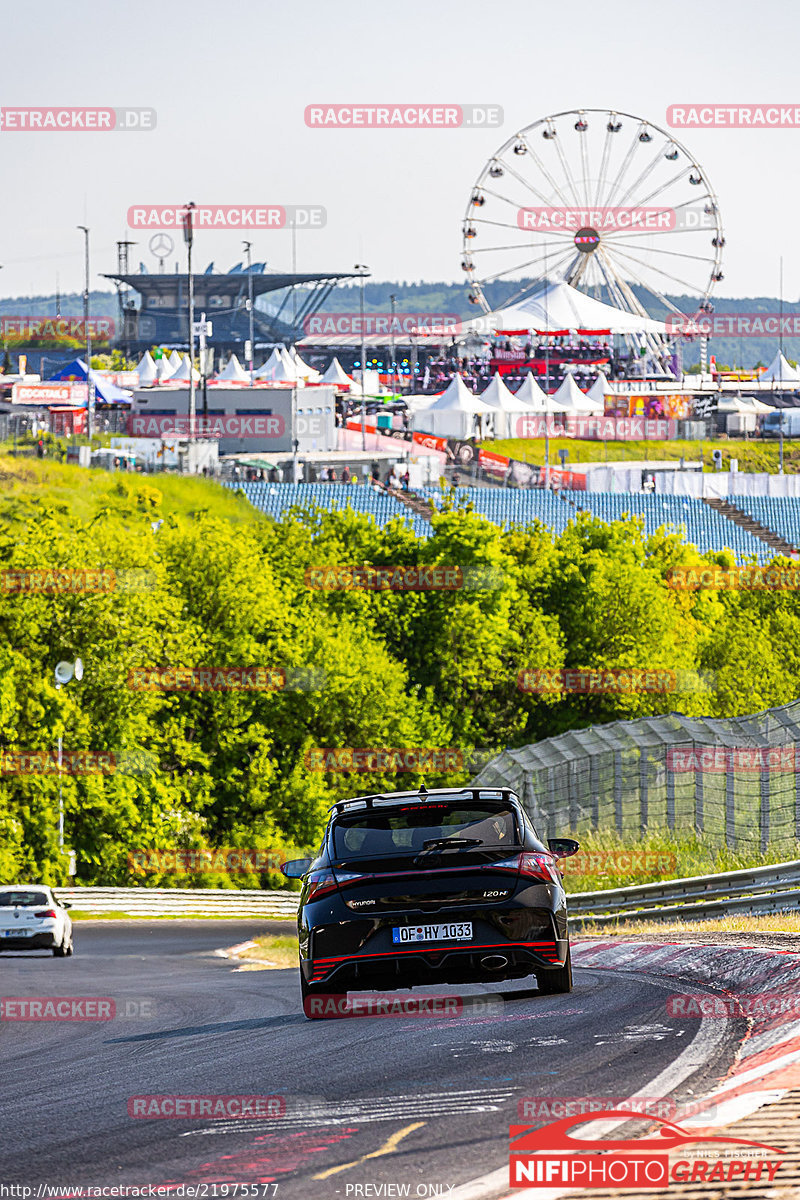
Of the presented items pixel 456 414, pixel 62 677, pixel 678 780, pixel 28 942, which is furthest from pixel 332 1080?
pixel 456 414

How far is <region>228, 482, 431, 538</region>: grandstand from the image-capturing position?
79.0 m

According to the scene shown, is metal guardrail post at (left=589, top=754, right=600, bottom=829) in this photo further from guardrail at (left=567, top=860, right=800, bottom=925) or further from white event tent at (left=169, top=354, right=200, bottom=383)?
white event tent at (left=169, top=354, right=200, bottom=383)

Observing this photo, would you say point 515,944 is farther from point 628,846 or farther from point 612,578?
point 612,578

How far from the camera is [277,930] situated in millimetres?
35531

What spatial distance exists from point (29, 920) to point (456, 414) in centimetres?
9213

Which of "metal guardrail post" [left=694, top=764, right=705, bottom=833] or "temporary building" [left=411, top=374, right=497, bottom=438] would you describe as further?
"temporary building" [left=411, top=374, right=497, bottom=438]

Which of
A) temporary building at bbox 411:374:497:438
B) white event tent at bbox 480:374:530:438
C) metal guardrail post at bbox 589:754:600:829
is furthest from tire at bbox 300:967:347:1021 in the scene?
white event tent at bbox 480:374:530:438

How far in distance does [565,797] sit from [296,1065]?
1995 cm

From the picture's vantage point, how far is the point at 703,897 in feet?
69.5

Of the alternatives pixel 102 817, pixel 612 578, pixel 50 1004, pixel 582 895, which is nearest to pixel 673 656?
pixel 612 578

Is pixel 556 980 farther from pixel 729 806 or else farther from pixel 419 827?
pixel 729 806

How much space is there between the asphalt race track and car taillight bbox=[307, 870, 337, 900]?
0.87 m

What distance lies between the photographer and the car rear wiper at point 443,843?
10531 millimetres

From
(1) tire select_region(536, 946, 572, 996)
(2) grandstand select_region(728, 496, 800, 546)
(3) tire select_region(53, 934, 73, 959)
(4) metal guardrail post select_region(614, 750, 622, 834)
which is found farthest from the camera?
(2) grandstand select_region(728, 496, 800, 546)
